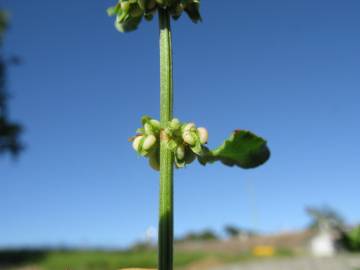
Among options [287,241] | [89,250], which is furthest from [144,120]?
[287,241]

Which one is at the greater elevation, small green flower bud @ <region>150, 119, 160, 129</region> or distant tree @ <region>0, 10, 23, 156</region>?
distant tree @ <region>0, 10, 23, 156</region>

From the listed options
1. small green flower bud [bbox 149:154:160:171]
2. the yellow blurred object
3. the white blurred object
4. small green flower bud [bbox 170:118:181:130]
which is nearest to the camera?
small green flower bud [bbox 170:118:181:130]

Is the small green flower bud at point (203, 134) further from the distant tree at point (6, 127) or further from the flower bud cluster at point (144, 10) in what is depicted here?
the distant tree at point (6, 127)

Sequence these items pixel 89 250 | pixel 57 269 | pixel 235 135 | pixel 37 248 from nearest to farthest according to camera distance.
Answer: pixel 235 135, pixel 57 269, pixel 89 250, pixel 37 248

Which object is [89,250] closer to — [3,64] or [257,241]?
[257,241]

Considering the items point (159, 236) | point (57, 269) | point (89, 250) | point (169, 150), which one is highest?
point (89, 250)

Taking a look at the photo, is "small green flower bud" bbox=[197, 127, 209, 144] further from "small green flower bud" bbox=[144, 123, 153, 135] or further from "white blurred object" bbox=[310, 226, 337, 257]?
"white blurred object" bbox=[310, 226, 337, 257]

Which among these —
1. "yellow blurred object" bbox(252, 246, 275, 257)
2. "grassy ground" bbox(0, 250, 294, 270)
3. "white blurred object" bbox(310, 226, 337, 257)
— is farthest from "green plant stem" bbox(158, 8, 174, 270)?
"yellow blurred object" bbox(252, 246, 275, 257)
